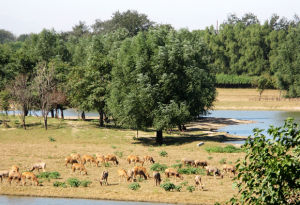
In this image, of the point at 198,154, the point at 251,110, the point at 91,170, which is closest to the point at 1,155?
the point at 91,170

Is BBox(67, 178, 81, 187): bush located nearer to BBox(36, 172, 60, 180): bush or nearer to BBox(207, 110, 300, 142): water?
BBox(36, 172, 60, 180): bush

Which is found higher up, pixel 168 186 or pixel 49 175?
pixel 49 175

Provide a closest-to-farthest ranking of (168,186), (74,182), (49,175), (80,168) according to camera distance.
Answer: (168,186)
(74,182)
(49,175)
(80,168)

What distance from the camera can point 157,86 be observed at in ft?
198

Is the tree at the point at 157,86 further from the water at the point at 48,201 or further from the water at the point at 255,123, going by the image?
the water at the point at 48,201

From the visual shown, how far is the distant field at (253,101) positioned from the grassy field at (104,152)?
37.7 meters

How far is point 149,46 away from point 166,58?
3.63 meters

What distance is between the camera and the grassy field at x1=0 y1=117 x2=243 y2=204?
33844 millimetres

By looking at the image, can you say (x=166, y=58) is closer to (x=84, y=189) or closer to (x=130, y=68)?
(x=130, y=68)

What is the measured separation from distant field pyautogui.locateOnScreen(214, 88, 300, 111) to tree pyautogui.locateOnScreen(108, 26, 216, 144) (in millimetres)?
52664

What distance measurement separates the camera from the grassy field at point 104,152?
3384 cm

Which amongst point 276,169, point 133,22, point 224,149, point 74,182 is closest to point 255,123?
point 224,149

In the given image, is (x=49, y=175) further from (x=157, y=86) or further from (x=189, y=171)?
(x=157, y=86)

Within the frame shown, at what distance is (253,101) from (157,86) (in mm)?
75190
